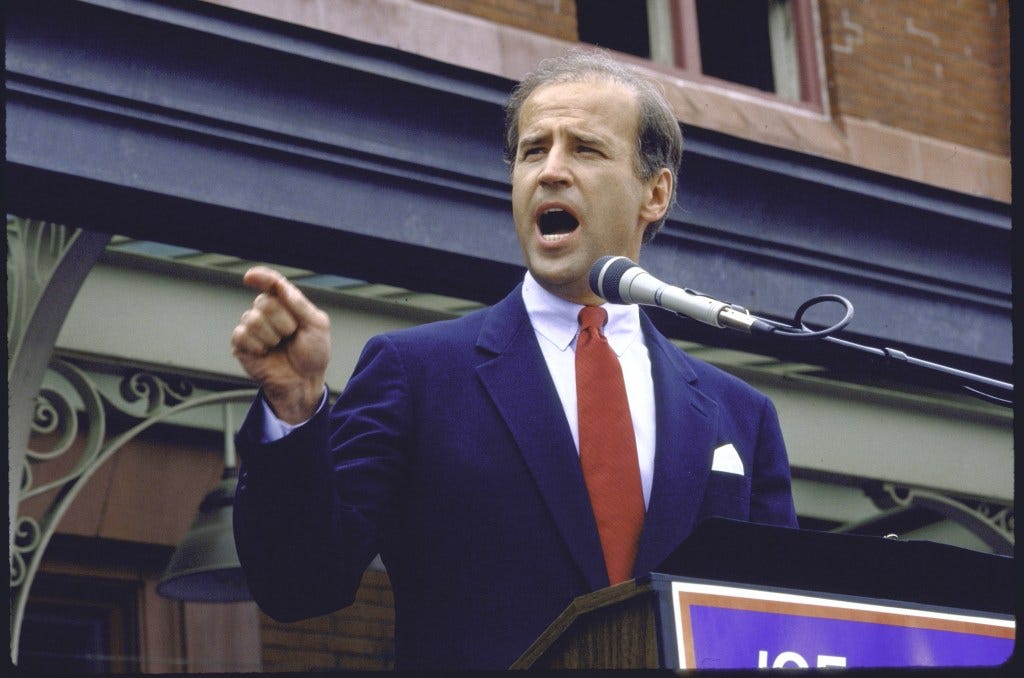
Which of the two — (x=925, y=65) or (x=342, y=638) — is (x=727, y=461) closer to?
(x=342, y=638)

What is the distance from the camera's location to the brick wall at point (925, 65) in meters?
9.06

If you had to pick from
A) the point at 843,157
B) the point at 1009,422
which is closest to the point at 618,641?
the point at 843,157

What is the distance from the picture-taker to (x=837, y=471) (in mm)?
9344

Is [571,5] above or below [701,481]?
above

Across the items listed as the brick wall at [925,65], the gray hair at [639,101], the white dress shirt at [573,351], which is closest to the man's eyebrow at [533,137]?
the gray hair at [639,101]

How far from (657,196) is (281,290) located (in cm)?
152

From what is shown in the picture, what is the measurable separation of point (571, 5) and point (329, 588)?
18.2 feet

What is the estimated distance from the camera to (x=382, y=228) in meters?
6.60

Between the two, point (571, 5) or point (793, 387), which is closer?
point (571, 5)

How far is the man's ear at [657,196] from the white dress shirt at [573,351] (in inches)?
10.6

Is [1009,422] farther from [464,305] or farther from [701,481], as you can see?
[701,481]

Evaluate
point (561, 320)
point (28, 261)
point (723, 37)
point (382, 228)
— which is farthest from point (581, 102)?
point (723, 37)

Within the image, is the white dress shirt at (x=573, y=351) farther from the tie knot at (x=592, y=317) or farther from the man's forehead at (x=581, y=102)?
the man's forehead at (x=581, y=102)

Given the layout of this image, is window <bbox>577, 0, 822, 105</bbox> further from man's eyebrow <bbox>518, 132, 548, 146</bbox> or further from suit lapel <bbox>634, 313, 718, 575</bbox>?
suit lapel <bbox>634, 313, 718, 575</bbox>
